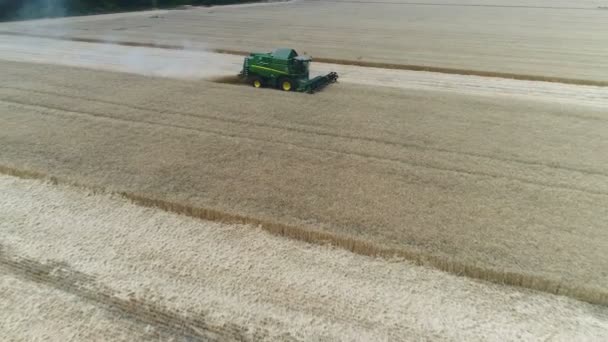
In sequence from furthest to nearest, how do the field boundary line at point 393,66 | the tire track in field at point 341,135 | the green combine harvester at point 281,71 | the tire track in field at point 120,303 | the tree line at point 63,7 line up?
the tree line at point 63,7, the field boundary line at point 393,66, the green combine harvester at point 281,71, the tire track in field at point 341,135, the tire track in field at point 120,303

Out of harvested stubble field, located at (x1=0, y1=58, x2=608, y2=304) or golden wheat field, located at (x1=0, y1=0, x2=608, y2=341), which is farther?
harvested stubble field, located at (x1=0, y1=58, x2=608, y2=304)

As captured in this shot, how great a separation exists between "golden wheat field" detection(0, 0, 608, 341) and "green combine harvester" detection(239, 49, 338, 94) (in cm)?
64

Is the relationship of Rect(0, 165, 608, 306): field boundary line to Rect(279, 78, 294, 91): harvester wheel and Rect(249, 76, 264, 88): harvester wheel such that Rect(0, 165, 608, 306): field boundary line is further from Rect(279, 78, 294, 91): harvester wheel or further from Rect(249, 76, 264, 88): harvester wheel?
Rect(249, 76, 264, 88): harvester wheel

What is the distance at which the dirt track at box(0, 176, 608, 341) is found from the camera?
7.01 m

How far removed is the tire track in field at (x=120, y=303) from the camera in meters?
6.96

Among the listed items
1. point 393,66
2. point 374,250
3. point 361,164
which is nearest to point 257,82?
point 361,164

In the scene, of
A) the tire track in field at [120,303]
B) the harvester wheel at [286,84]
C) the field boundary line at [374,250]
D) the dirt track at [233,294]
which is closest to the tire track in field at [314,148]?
the field boundary line at [374,250]

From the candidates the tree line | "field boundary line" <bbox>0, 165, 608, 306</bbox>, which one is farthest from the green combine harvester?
the tree line

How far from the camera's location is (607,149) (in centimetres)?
1362

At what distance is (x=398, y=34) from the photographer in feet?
127

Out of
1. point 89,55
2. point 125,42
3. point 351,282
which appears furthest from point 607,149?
point 125,42

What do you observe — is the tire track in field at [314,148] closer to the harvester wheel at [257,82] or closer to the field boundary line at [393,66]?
the harvester wheel at [257,82]

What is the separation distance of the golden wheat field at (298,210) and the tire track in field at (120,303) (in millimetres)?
34

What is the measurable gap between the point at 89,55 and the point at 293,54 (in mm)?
14567
